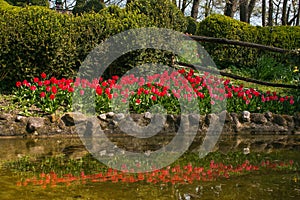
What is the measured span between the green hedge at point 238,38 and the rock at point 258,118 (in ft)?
17.1

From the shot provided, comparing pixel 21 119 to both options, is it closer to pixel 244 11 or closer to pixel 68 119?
pixel 68 119

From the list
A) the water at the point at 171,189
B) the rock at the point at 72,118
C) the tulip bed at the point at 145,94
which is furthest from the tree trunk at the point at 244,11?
the water at the point at 171,189

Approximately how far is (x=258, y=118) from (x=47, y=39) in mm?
4278

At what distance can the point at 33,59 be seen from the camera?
7.71 meters

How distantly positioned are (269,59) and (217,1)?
59.8 feet

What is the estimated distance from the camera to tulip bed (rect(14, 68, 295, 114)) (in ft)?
23.8

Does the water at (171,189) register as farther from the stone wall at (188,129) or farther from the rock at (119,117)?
the rock at (119,117)

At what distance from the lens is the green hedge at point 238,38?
42.3 feet

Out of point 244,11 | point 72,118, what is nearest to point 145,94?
point 72,118

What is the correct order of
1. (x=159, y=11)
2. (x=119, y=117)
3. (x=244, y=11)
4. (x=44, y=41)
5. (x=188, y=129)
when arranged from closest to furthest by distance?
1. (x=119, y=117)
2. (x=188, y=129)
3. (x=44, y=41)
4. (x=159, y=11)
5. (x=244, y=11)

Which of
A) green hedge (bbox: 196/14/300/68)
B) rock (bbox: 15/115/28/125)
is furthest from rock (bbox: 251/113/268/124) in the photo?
green hedge (bbox: 196/14/300/68)

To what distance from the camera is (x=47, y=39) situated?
7.71 m

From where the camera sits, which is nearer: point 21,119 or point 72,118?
point 21,119

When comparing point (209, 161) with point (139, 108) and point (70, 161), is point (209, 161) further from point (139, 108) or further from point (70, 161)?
point (139, 108)
